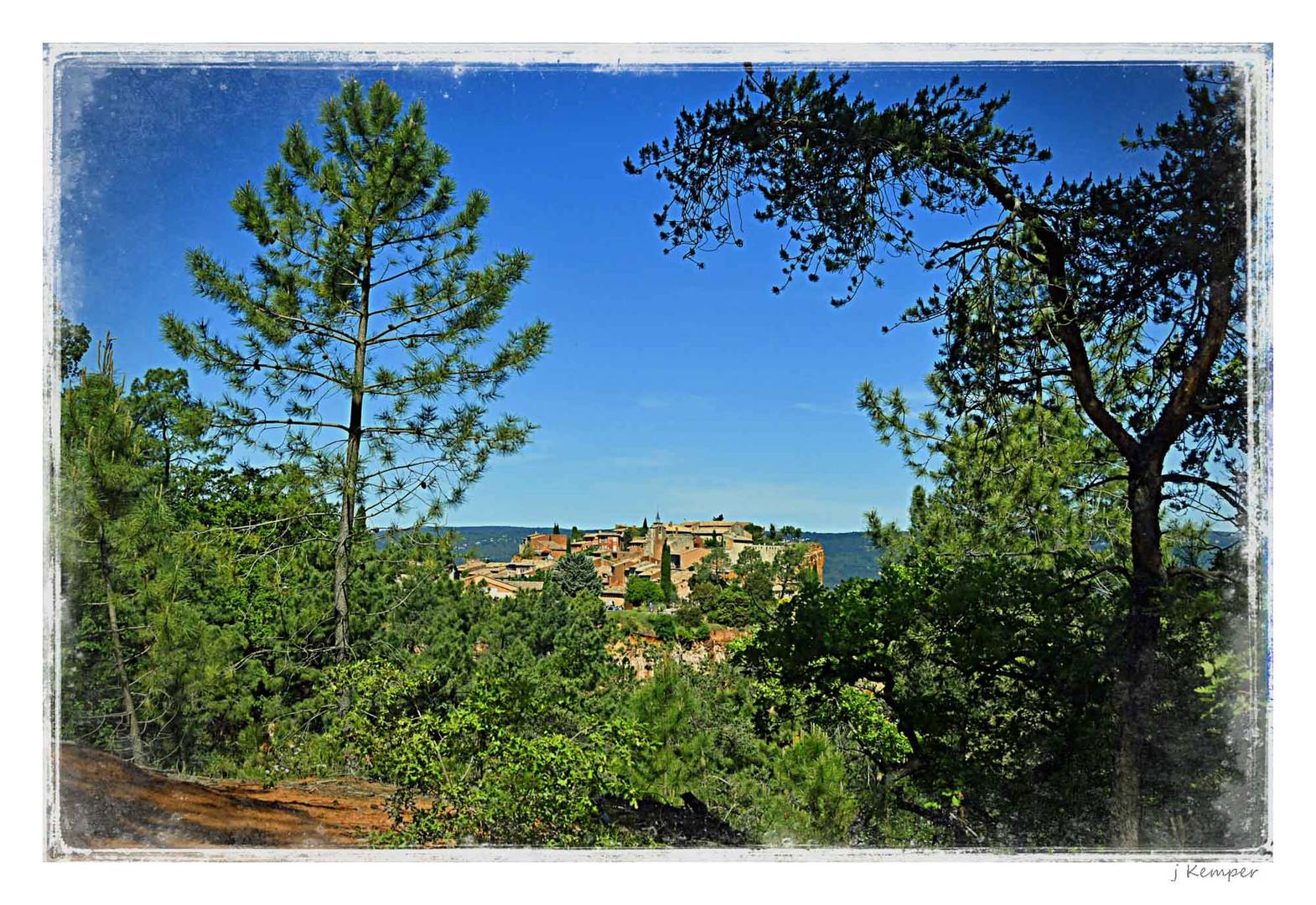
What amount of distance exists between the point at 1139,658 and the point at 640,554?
1.90 metres

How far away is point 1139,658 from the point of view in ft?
8.91

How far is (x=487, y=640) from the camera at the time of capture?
2941 mm

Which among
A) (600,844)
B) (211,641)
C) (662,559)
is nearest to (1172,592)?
(662,559)

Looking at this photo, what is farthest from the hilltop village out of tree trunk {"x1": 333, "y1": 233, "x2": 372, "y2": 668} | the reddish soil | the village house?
the reddish soil

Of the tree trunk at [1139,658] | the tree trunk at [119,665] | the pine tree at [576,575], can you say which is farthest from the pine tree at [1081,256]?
the tree trunk at [119,665]

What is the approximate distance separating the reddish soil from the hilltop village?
0.98m

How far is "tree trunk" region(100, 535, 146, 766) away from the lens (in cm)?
271

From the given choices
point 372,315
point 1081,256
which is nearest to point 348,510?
point 372,315

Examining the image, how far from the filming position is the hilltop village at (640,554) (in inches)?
115

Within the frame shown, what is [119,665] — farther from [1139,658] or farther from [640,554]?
[1139,658]

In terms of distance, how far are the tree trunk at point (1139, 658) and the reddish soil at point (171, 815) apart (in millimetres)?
2706

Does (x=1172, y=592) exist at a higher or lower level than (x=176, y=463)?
lower
